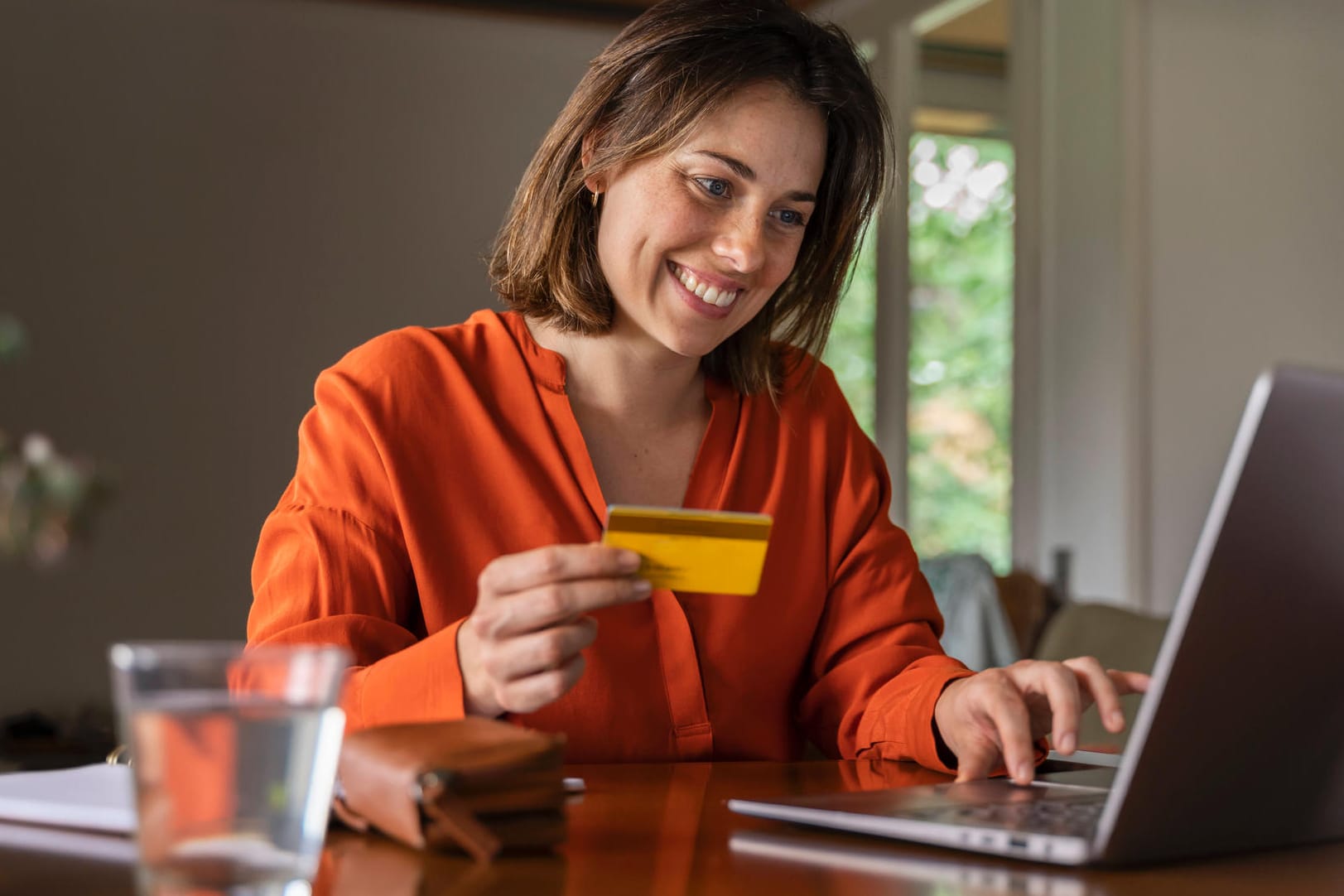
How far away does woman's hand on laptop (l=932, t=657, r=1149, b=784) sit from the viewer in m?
1.05

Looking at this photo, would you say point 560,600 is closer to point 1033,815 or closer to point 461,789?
point 461,789

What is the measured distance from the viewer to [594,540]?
4.91 feet

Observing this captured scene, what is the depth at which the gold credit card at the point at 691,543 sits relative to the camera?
905 millimetres

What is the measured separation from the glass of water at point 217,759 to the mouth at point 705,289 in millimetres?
1005

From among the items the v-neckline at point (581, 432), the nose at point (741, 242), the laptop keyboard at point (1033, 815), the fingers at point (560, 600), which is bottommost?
the laptop keyboard at point (1033, 815)

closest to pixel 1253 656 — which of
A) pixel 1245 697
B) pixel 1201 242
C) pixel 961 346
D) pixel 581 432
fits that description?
pixel 1245 697

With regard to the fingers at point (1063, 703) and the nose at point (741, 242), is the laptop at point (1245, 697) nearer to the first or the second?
the fingers at point (1063, 703)

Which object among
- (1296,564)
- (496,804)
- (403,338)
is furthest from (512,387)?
(1296,564)

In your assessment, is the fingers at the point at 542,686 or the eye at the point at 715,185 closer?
the fingers at the point at 542,686

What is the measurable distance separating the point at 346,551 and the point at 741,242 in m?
0.52

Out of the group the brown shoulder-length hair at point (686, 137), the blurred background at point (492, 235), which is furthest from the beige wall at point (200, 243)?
the brown shoulder-length hair at point (686, 137)

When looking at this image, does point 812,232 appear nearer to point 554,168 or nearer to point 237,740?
point 554,168

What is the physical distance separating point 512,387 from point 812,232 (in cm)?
45

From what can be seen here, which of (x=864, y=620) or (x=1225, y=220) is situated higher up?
(x=1225, y=220)
